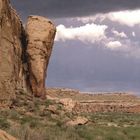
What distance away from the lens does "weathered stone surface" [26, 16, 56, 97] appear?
54.7m

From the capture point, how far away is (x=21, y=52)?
170 feet

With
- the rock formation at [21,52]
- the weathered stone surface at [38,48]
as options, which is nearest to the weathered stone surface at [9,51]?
the rock formation at [21,52]

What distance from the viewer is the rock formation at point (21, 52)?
43.1 m

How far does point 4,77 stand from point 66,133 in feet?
34.3

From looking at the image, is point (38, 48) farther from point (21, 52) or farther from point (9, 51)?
point (9, 51)

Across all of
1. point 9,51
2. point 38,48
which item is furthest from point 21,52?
point 9,51

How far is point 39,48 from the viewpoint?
5572cm

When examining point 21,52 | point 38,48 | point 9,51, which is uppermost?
point 38,48

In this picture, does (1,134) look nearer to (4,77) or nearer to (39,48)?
(4,77)

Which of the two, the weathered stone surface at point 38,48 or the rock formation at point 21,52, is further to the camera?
the weathered stone surface at point 38,48

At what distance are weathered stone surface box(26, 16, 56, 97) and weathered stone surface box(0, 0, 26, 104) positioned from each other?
4822mm

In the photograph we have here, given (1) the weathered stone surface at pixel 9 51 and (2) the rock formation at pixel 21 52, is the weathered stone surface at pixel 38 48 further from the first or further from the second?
(1) the weathered stone surface at pixel 9 51

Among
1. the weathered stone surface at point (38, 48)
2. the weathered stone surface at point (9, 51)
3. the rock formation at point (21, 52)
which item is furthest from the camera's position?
the weathered stone surface at point (38, 48)

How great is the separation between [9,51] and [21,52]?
25.1ft
